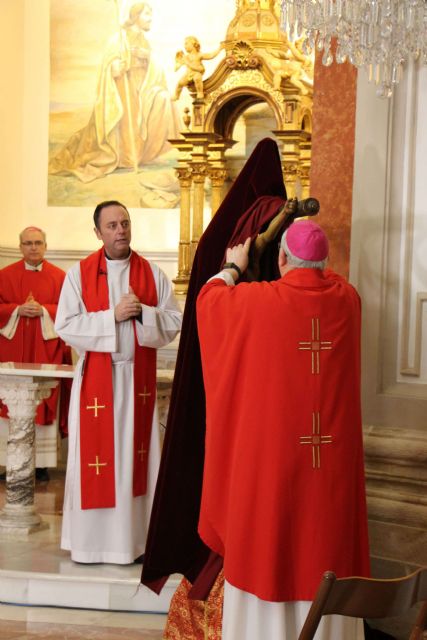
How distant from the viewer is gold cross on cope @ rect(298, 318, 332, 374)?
391 centimetres

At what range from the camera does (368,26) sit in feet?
14.6

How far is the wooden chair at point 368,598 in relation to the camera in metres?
2.66

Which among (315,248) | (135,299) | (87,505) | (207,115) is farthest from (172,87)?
(315,248)

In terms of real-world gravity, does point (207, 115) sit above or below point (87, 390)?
above

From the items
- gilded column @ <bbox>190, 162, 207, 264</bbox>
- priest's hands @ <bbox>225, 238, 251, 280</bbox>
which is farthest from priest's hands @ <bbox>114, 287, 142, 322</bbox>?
gilded column @ <bbox>190, 162, 207, 264</bbox>

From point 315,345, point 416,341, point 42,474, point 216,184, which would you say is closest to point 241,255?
point 315,345

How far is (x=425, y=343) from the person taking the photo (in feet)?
16.1

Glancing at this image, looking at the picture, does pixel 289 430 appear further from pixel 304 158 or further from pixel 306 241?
pixel 304 158

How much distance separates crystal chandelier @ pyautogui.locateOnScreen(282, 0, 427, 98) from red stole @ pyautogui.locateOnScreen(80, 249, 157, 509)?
1.99 metres

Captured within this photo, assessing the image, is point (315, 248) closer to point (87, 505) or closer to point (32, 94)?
point (87, 505)

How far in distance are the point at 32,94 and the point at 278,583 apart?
24.5 feet

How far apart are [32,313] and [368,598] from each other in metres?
6.12

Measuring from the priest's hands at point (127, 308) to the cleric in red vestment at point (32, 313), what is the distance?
286 cm

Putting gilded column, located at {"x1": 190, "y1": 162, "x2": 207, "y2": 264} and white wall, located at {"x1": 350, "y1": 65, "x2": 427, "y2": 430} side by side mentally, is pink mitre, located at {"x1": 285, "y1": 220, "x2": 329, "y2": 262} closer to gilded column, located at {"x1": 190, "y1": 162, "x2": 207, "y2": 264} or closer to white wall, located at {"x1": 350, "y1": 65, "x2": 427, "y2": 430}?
white wall, located at {"x1": 350, "y1": 65, "x2": 427, "y2": 430}
